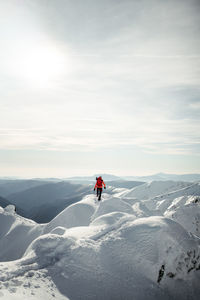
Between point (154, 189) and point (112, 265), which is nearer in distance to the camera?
point (112, 265)

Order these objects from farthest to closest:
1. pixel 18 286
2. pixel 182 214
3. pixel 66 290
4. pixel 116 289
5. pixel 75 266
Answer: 1. pixel 182 214
2. pixel 75 266
3. pixel 116 289
4. pixel 66 290
5. pixel 18 286

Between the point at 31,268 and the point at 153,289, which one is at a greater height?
the point at 31,268

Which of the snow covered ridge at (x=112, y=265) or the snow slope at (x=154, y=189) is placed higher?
the snow covered ridge at (x=112, y=265)

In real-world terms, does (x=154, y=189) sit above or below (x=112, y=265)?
below

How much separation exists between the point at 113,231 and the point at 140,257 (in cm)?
216

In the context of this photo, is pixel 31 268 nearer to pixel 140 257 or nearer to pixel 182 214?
pixel 140 257

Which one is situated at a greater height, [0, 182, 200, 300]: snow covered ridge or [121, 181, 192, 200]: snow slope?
[0, 182, 200, 300]: snow covered ridge

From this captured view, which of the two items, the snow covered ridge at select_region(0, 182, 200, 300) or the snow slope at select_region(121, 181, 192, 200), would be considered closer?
the snow covered ridge at select_region(0, 182, 200, 300)

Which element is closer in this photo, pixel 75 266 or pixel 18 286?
pixel 18 286

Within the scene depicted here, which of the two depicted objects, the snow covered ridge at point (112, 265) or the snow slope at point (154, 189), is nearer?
the snow covered ridge at point (112, 265)

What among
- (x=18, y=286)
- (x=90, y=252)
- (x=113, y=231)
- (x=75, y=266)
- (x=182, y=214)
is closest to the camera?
(x=18, y=286)

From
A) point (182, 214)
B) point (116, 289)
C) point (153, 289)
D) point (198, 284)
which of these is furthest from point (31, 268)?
point (182, 214)

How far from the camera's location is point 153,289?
9055 mm

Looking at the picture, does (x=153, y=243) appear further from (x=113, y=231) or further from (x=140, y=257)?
(x=113, y=231)
